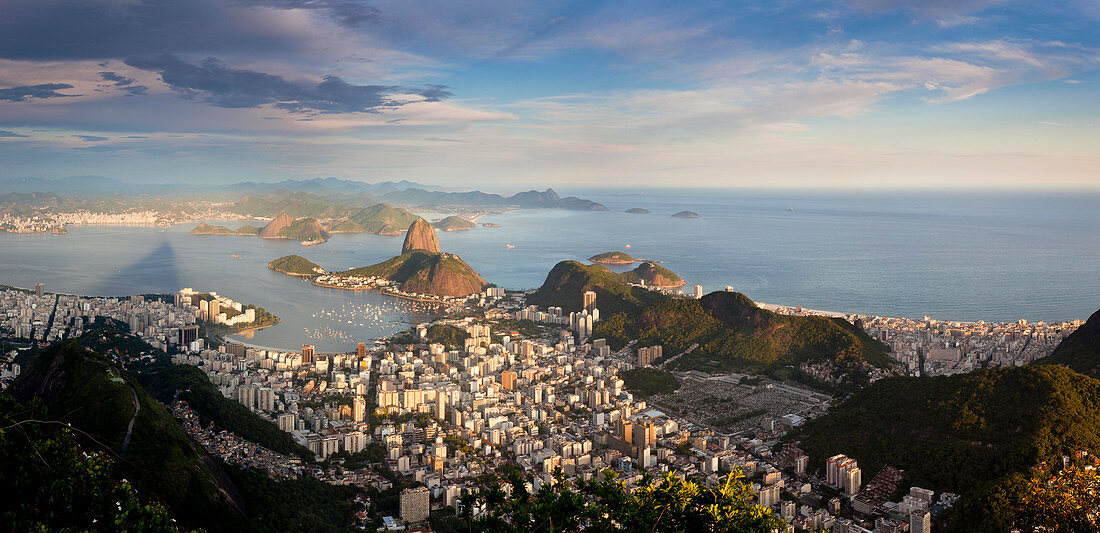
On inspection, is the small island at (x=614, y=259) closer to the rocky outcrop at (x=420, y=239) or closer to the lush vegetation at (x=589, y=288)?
the rocky outcrop at (x=420, y=239)

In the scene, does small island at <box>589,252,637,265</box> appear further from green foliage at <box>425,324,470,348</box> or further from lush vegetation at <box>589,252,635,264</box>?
green foliage at <box>425,324,470,348</box>

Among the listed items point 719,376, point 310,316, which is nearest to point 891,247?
point 719,376

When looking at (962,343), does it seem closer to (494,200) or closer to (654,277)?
(654,277)

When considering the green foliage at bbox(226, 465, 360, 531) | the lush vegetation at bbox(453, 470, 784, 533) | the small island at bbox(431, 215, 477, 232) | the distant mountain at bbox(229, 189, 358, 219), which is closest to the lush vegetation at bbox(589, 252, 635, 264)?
the small island at bbox(431, 215, 477, 232)

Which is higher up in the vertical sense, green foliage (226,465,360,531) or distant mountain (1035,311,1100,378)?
distant mountain (1035,311,1100,378)

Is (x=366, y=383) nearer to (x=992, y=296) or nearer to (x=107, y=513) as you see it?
(x=107, y=513)
